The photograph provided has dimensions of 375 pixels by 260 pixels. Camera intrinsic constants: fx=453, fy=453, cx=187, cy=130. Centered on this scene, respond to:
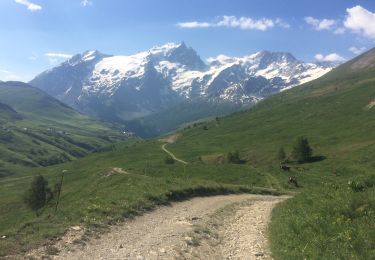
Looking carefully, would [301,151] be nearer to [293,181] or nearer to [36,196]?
[293,181]

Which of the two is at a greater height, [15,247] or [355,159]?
[15,247]

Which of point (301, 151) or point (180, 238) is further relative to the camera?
point (301, 151)

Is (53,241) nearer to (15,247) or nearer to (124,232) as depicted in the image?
(15,247)

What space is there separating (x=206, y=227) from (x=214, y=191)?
1830 cm

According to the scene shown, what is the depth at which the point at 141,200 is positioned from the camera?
33344mm

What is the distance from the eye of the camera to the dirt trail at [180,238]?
21500mm

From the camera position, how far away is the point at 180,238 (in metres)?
24.7

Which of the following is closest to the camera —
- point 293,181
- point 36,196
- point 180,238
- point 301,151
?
point 180,238

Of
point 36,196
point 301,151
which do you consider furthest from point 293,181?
point 36,196

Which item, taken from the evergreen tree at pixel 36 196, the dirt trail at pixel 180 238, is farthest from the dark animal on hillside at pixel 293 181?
the evergreen tree at pixel 36 196

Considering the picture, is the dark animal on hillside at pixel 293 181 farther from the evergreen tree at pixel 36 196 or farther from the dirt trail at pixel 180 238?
the evergreen tree at pixel 36 196

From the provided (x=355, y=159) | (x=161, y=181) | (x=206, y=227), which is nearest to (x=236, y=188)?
(x=161, y=181)

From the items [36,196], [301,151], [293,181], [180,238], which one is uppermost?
[180,238]

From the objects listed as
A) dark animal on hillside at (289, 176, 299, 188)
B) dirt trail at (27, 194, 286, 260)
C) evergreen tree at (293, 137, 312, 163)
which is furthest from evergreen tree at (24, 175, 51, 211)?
dirt trail at (27, 194, 286, 260)
